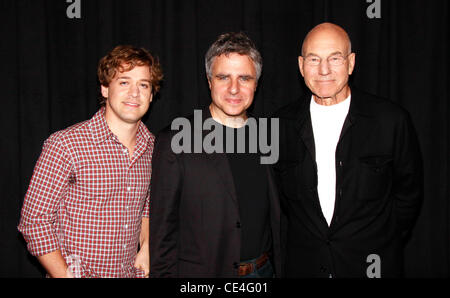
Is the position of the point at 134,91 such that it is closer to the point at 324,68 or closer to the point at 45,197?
the point at 45,197

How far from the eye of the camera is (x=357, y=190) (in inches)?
70.2

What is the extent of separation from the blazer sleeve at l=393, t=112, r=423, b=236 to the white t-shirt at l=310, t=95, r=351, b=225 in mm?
305

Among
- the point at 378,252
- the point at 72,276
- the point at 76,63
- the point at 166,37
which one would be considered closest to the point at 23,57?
the point at 76,63

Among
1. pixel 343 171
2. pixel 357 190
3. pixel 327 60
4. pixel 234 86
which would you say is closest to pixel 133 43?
pixel 234 86

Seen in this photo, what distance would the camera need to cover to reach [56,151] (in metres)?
1.59

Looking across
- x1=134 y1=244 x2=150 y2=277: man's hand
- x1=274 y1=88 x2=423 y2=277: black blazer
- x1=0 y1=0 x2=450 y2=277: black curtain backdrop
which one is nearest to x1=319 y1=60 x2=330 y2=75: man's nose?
x1=274 y1=88 x2=423 y2=277: black blazer

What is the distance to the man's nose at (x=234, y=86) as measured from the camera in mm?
1651

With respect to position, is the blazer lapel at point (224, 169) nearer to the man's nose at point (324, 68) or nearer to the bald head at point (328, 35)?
the man's nose at point (324, 68)

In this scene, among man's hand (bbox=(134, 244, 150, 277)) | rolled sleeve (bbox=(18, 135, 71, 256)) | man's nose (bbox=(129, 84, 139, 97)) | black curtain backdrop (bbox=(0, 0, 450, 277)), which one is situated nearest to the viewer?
rolled sleeve (bbox=(18, 135, 71, 256))

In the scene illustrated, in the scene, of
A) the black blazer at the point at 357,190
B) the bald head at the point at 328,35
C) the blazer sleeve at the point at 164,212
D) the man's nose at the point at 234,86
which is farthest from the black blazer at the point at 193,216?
the bald head at the point at 328,35

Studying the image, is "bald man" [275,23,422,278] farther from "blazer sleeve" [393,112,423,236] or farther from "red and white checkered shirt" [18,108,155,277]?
"red and white checkered shirt" [18,108,155,277]

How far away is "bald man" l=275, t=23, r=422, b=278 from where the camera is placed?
177 centimetres

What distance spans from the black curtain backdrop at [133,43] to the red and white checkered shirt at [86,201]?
33.6 inches

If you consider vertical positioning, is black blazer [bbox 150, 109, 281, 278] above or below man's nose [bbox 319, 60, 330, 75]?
below
